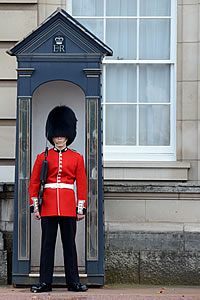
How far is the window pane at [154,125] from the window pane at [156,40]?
0.62 metres

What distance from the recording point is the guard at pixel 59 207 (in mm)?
7512

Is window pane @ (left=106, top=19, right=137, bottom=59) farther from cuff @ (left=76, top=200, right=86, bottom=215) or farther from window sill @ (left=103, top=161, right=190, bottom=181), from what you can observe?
cuff @ (left=76, top=200, right=86, bottom=215)

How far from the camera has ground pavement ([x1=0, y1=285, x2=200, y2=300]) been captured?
7293 mm

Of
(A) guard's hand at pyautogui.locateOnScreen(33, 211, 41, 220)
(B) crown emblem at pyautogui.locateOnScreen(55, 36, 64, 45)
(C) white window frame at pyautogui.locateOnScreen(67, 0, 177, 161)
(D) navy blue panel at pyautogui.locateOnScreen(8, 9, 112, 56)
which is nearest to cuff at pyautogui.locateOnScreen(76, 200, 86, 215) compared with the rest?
(A) guard's hand at pyautogui.locateOnScreen(33, 211, 41, 220)

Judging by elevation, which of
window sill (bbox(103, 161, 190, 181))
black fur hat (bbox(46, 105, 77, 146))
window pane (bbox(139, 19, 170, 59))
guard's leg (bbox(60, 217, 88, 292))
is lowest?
guard's leg (bbox(60, 217, 88, 292))

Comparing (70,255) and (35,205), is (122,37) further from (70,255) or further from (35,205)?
(70,255)

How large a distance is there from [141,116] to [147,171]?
71cm

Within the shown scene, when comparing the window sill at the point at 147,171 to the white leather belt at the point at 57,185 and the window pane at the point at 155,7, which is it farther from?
the window pane at the point at 155,7

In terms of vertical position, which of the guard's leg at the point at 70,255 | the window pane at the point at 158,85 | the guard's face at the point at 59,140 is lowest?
the guard's leg at the point at 70,255

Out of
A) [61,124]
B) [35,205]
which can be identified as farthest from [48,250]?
[61,124]

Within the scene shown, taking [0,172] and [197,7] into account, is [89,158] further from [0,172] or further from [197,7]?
[197,7]

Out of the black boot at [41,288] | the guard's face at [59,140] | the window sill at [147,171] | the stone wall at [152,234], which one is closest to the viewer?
the black boot at [41,288]

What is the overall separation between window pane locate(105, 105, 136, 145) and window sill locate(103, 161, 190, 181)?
426mm

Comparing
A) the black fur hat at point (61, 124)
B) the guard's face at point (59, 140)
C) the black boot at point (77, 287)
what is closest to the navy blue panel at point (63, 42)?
the black fur hat at point (61, 124)
